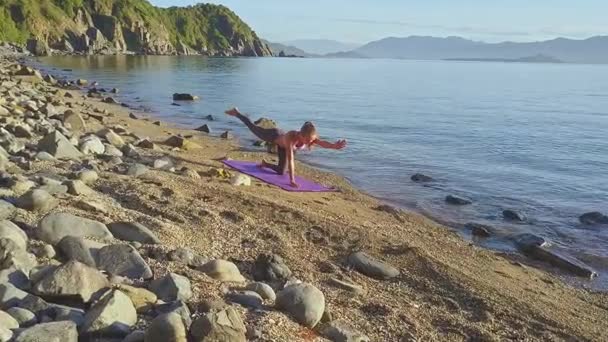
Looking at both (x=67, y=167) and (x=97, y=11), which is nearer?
(x=67, y=167)

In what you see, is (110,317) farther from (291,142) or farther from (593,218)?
(593,218)

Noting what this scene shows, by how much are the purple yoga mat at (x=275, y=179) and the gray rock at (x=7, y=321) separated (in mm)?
9049

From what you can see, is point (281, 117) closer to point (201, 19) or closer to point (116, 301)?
point (116, 301)

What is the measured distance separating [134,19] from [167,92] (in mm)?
111752

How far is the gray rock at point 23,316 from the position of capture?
4.32 m

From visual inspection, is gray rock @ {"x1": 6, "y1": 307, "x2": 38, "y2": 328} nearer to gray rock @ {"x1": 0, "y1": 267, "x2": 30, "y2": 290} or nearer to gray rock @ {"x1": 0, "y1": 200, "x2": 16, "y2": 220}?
gray rock @ {"x1": 0, "y1": 267, "x2": 30, "y2": 290}

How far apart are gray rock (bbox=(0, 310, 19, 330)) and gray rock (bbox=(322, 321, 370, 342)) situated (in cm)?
254

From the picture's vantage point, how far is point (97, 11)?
5389 inches

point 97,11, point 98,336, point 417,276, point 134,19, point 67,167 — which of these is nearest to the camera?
point 98,336

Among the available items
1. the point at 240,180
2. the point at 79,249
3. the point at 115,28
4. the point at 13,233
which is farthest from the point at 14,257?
the point at 115,28

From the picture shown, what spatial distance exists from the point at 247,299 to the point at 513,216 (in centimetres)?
936

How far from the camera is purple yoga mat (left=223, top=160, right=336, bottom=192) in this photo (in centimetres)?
1341

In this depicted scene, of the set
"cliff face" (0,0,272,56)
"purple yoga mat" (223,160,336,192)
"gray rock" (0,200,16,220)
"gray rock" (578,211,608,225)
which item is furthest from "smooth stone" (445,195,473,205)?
"cliff face" (0,0,272,56)

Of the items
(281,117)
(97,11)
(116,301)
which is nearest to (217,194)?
(116,301)
